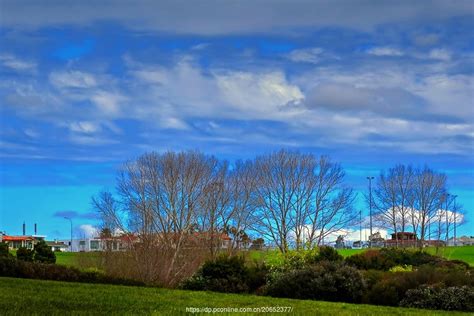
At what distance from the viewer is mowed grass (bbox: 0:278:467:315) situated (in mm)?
12789

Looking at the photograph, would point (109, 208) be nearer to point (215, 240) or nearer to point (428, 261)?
point (215, 240)

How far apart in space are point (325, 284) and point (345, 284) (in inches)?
22.6

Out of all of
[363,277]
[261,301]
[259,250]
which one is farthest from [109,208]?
[261,301]

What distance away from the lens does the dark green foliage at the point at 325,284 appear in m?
19.0

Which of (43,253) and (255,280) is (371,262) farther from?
(43,253)

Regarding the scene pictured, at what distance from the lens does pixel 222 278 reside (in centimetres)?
2289

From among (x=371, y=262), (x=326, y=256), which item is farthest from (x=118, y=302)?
(x=371, y=262)

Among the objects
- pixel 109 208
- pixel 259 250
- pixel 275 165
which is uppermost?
pixel 275 165

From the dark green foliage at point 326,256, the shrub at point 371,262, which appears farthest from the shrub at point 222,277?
the shrub at point 371,262

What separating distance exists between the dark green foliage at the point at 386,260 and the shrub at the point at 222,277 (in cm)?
482

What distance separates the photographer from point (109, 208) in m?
37.2

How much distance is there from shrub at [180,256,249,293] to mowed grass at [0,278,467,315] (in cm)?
493

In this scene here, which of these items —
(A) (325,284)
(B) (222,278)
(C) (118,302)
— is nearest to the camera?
(C) (118,302)

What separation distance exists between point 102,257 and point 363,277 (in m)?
15.4
